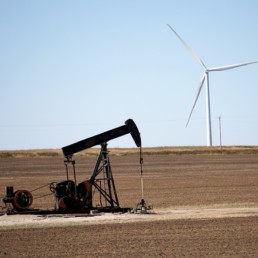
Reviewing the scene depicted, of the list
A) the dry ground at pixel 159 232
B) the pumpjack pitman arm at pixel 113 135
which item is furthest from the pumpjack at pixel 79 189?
the dry ground at pixel 159 232

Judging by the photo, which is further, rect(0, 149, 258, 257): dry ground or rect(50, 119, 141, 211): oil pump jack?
rect(50, 119, 141, 211): oil pump jack

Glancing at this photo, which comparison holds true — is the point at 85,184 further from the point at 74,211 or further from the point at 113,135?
the point at 113,135

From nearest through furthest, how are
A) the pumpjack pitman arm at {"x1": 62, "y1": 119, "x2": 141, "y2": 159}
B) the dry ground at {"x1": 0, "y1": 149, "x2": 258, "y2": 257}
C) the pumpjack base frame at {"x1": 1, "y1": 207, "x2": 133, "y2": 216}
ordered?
1. the dry ground at {"x1": 0, "y1": 149, "x2": 258, "y2": 257}
2. the pumpjack base frame at {"x1": 1, "y1": 207, "x2": 133, "y2": 216}
3. the pumpjack pitman arm at {"x1": 62, "y1": 119, "x2": 141, "y2": 159}

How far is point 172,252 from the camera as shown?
45.3 feet

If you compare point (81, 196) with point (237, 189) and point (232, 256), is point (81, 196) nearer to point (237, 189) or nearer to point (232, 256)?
point (232, 256)

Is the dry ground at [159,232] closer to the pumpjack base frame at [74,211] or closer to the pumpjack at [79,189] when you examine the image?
the pumpjack base frame at [74,211]

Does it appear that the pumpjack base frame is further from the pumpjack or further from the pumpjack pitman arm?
the pumpjack pitman arm

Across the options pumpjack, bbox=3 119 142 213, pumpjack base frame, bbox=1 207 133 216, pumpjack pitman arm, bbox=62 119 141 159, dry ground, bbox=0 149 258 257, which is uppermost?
pumpjack pitman arm, bbox=62 119 141 159

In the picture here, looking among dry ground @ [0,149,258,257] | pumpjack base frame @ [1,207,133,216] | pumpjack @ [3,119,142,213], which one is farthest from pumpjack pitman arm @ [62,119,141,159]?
dry ground @ [0,149,258,257]

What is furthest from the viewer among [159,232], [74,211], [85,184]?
[85,184]

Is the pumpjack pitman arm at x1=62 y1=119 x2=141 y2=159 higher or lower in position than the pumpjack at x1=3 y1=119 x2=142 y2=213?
higher

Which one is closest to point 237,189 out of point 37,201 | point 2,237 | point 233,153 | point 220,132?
point 37,201

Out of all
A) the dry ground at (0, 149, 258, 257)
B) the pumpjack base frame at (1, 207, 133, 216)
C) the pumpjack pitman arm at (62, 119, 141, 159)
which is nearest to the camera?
the dry ground at (0, 149, 258, 257)

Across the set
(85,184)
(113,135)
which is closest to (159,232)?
(85,184)
